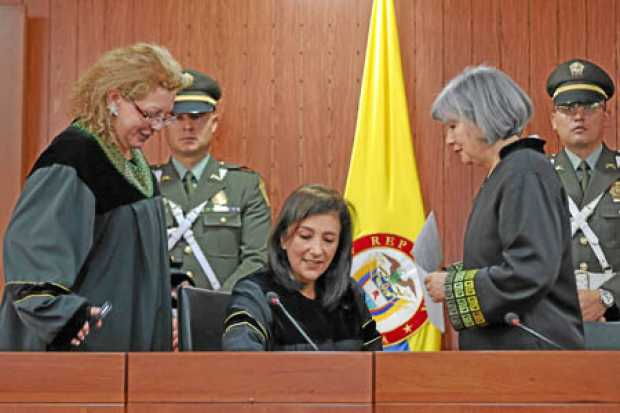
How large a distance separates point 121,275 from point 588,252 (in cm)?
248

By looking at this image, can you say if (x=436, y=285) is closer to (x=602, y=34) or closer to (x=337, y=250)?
(x=337, y=250)

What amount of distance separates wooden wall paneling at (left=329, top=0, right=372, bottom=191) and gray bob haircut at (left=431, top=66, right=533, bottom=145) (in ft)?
8.38

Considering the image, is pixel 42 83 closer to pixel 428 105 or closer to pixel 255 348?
pixel 428 105

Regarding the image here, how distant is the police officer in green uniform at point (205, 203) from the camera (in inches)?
187

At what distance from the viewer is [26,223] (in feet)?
9.43

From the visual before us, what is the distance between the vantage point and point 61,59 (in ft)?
18.5

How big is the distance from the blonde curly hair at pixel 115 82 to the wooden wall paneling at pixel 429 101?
2.58m

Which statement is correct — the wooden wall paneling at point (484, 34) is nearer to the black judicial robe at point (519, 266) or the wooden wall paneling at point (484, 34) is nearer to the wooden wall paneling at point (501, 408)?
the black judicial robe at point (519, 266)

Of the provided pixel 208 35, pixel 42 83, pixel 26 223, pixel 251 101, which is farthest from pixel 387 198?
pixel 26 223

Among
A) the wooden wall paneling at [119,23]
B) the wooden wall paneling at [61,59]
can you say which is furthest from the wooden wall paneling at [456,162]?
the wooden wall paneling at [61,59]

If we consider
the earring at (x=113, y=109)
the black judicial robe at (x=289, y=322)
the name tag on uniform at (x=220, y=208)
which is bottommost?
the black judicial robe at (x=289, y=322)

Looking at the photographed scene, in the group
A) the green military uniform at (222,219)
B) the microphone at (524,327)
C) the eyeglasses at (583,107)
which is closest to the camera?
the microphone at (524,327)

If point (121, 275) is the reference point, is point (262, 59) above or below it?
above

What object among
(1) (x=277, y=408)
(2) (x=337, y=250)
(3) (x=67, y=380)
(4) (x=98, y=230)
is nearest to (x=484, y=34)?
(2) (x=337, y=250)
